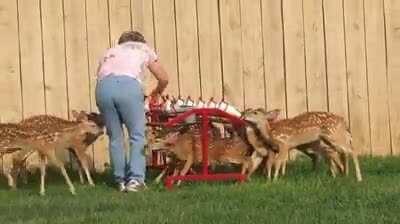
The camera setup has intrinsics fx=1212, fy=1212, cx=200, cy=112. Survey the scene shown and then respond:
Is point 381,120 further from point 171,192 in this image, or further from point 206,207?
point 206,207

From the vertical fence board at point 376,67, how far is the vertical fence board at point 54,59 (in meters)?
3.45

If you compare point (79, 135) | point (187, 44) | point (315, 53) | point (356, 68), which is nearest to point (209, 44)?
point (187, 44)

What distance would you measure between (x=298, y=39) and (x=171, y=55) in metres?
1.45

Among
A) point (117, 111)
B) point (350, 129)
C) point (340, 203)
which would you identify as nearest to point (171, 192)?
point (117, 111)

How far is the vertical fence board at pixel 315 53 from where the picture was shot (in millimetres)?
13695

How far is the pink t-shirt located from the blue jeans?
0.22 ft

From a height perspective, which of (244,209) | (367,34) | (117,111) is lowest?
(244,209)

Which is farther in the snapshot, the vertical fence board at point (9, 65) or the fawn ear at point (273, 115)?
the vertical fence board at point (9, 65)

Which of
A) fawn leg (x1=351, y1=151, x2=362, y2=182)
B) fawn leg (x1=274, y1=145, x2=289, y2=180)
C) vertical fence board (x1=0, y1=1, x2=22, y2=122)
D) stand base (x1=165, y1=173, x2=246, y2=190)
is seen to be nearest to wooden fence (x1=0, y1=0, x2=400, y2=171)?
vertical fence board (x1=0, y1=1, x2=22, y2=122)

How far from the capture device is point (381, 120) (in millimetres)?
13797

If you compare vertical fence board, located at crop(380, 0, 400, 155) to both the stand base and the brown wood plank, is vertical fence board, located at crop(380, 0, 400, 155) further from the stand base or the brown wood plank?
the brown wood plank

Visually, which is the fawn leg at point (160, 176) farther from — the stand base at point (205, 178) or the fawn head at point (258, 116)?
the fawn head at point (258, 116)

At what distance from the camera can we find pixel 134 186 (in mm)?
11633

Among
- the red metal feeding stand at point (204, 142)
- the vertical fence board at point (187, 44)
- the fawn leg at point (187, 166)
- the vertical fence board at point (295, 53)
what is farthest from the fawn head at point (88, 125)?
the vertical fence board at point (295, 53)
